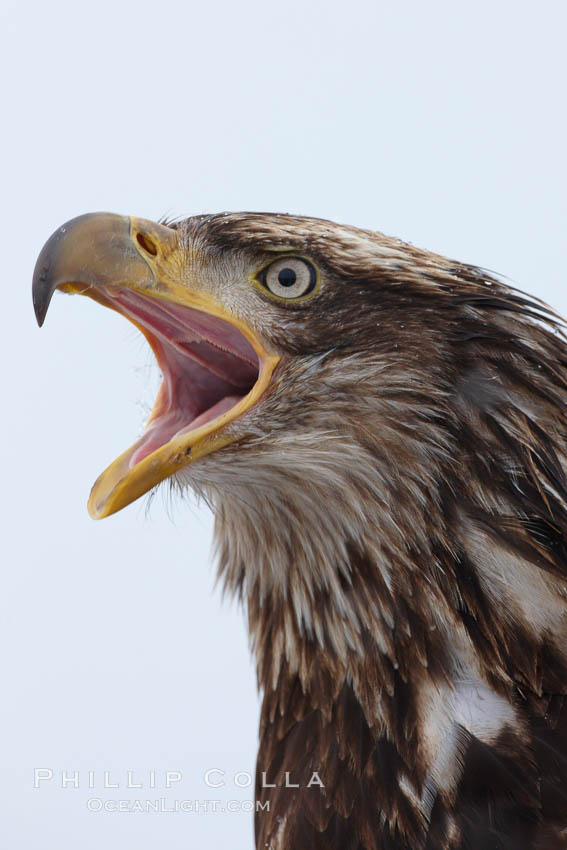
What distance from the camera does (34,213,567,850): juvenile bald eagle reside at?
2.27 m

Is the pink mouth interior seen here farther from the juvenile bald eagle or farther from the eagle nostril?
the eagle nostril

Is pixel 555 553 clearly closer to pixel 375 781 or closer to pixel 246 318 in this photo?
pixel 375 781

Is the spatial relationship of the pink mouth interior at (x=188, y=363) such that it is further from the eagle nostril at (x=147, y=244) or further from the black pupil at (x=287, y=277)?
the black pupil at (x=287, y=277)

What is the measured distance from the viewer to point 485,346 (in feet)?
7.89

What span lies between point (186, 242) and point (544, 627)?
139cm

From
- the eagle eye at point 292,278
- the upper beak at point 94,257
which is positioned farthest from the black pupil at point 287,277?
the upper beak at point 94,257

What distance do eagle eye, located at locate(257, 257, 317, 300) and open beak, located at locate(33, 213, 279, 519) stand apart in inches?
5.5

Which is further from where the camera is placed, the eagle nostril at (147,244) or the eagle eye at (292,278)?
the eagle nostril at (147,244)

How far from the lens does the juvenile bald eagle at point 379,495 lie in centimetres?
227

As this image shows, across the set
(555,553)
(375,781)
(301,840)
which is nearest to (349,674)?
(375,781)

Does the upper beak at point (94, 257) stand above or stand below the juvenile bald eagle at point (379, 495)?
above

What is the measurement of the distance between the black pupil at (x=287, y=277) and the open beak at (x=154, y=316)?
0.52ft

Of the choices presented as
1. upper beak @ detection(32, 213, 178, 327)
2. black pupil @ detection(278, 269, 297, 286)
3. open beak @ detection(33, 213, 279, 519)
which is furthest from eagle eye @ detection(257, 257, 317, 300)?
upper beak @ detection(32, 213, 178, 327)

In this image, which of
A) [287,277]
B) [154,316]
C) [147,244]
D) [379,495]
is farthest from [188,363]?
[379,495]
